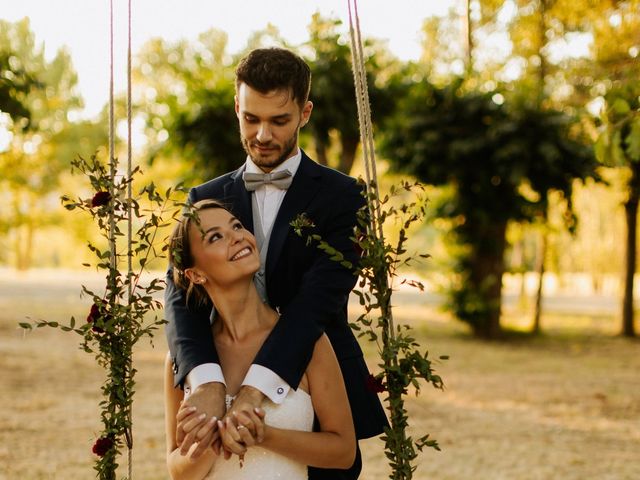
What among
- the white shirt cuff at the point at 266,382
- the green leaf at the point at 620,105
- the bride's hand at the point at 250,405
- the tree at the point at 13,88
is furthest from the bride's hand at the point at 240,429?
the tree at the point at 13,88

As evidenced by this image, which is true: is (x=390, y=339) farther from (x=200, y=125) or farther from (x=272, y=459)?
(x=200, y=125)

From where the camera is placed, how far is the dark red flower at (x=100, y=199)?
229cm

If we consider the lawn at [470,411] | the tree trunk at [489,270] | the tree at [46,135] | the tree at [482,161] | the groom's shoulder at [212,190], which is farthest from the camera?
the tree at [46,135]

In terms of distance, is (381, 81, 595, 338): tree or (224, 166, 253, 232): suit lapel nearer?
(224, 166, 253, 232): suit lapel

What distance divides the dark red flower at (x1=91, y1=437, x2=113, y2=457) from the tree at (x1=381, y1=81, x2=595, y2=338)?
9.07m

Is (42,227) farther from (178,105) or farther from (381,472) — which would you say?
(381,472)

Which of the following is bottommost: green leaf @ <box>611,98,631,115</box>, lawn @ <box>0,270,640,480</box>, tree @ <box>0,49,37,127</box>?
lawn @ <box>0,270,640,480</box>

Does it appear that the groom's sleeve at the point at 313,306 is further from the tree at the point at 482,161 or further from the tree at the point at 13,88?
the tree at the point at 482,161

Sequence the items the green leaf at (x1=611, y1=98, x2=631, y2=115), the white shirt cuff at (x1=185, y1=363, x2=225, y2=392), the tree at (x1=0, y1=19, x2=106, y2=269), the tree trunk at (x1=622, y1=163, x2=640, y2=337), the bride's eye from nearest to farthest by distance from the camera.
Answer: the white shirt cuff at (x1=185, y1=363, x2=225, y2=392) < the bride's eye < the green leaf at (x1=611, y1=98, x2=631, y2=115) < the tree trunk at (x1=622, y1=163, x2=640, y2=337) < the tree at (x1=0, y1=19, x2=106, y2=269)

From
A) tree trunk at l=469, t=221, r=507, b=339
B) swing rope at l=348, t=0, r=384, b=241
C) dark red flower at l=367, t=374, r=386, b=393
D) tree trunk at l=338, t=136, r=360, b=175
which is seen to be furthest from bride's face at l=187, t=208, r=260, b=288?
tree trunk at l=469, t=221, r=507, b=339

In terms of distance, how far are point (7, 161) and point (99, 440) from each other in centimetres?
1613

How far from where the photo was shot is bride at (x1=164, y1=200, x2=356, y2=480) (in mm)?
2207

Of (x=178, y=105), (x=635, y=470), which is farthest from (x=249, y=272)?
(x=178, y=105)

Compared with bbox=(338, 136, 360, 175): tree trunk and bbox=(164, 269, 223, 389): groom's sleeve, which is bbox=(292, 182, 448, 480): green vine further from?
bbox=(338, 136, 360, 175): tree trunk
